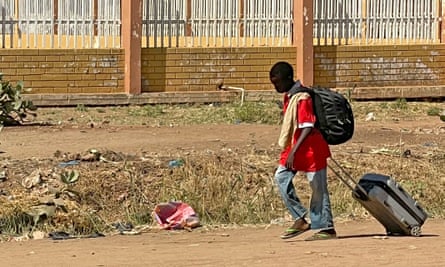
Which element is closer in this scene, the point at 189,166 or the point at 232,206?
the point at 232,206

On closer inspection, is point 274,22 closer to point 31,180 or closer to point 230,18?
point 230,18

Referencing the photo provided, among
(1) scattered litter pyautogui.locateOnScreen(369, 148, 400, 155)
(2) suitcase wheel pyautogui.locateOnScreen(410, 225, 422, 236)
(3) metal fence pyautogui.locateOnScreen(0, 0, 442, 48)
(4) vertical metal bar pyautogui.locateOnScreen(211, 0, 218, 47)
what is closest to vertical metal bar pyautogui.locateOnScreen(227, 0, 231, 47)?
(3) metal fence pyautogui.locateOnScreen(0, 0, 442, 48)

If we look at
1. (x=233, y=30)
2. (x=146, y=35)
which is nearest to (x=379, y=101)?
(x=233, y=30)

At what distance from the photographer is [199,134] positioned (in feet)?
54.0

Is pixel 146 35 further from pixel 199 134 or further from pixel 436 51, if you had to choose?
pixel 436 51

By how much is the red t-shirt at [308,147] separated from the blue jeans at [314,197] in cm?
7

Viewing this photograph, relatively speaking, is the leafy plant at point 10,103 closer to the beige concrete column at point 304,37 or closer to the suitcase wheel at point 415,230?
the beige concrete column at point 304,37

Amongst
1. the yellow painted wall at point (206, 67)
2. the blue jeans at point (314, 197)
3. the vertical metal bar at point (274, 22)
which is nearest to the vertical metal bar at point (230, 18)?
the yellow painted wall at point (206, 67)

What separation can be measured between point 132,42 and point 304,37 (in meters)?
3.36

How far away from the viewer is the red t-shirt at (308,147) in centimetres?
905

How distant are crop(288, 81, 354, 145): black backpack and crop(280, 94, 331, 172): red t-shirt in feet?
0.17

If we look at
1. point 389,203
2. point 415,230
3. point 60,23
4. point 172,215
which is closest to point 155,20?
point 60,23

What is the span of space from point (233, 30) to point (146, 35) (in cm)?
172

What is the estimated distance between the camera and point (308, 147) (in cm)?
914
